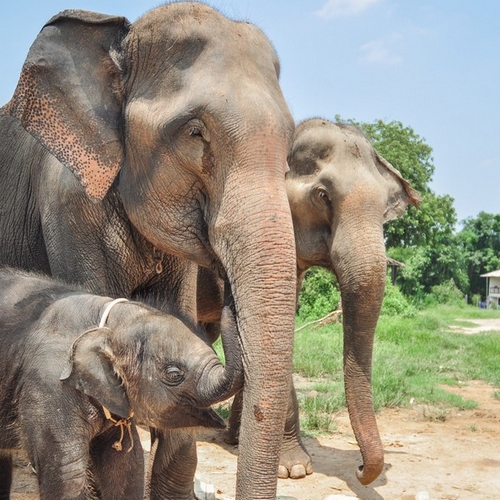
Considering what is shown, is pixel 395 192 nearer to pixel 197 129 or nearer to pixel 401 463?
pixel 401 463

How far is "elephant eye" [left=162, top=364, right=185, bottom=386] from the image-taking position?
2852 mm

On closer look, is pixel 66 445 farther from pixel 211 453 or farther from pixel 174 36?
pixel 211 453

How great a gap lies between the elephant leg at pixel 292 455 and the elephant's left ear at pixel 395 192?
1.57 metres

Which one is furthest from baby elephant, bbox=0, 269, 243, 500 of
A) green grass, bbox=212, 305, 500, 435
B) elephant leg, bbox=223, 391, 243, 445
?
green grass, bbox=212, 305, 500, 435

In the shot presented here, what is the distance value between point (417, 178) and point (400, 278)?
43.8 ft


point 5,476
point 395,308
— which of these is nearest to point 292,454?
point 5,476

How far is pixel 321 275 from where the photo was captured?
17266mm

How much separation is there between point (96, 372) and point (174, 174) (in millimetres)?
784

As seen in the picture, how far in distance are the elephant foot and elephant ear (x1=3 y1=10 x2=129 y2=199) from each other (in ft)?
8.41

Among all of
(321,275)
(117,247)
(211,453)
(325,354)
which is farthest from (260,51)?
(321,275)

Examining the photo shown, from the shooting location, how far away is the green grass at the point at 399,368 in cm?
716

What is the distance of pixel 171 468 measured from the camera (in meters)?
3.67

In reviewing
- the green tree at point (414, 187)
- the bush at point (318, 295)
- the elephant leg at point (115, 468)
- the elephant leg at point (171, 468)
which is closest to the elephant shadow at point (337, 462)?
the elephant leg at point (171, 468)

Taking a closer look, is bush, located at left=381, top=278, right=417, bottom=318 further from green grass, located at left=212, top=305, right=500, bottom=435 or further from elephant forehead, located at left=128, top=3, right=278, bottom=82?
elephant forehead, located at left=128, top=3, right=278, bottom=82
